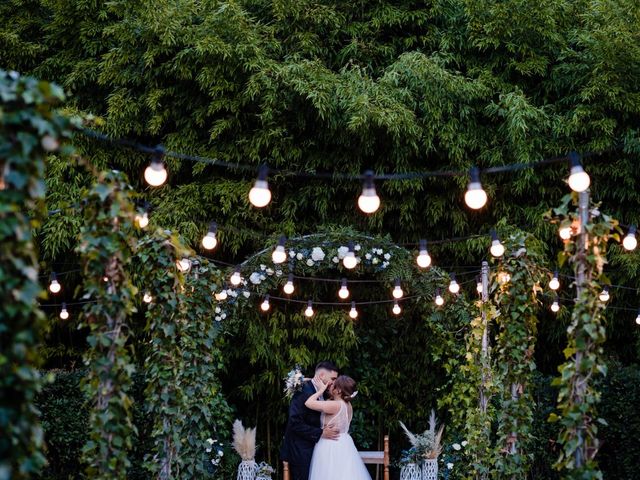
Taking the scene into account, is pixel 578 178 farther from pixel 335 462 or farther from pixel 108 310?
pixel 335 462

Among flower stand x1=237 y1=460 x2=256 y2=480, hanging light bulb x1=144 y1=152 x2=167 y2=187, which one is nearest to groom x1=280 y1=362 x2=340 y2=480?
flower stand x1=237 y1=460 x2=256 y2=480

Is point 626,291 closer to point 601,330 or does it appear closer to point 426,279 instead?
point 426,279

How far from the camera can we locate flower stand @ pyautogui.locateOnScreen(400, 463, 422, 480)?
27.9ft

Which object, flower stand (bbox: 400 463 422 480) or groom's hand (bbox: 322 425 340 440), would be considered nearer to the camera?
groom's hand (bbox: 322 425 340 440)

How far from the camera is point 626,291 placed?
9508mm

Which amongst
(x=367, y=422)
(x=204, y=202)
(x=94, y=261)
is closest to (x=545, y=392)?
(x=367, y=422)

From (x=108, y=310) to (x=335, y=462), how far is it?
411 centimetres

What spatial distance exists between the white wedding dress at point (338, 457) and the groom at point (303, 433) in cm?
7

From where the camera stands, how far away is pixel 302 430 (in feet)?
25.8

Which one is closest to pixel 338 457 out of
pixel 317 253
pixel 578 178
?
pixel 317 253

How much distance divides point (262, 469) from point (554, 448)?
11.3 feet

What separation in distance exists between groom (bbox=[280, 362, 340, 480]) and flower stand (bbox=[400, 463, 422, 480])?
4.01ft

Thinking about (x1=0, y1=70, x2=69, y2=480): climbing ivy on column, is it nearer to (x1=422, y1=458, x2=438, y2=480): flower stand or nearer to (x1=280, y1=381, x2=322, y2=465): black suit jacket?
(x1=280, y1=381, x2=322, y2=465): black suit jacket

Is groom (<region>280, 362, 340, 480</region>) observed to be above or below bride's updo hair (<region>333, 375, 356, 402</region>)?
below
